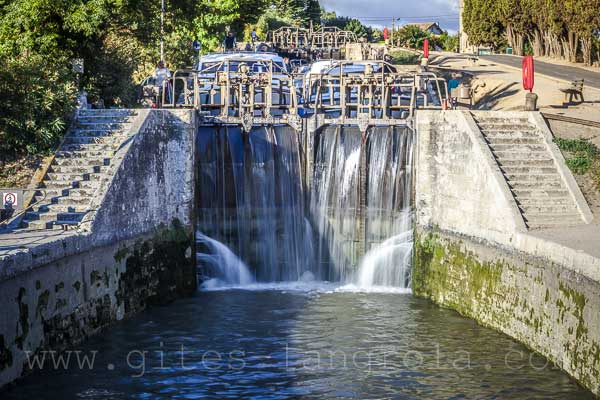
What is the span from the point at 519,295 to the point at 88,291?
30.1 feet

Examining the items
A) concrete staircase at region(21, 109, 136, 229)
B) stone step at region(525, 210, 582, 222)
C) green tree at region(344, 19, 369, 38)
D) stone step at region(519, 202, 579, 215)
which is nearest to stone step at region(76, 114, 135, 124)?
concrete staircase at region(21, 109, 136, 229)

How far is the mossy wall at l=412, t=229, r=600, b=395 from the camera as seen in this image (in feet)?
57.5

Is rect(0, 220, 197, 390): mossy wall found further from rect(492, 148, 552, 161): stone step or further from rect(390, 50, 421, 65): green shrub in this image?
rect(390, 50, 421, 65): green shrub

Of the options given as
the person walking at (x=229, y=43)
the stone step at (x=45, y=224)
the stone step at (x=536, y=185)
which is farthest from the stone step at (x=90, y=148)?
the person walking at (x=229, y=43)

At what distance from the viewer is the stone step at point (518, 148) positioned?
24609 millimetres

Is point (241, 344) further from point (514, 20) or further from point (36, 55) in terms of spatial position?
point (514, 20)

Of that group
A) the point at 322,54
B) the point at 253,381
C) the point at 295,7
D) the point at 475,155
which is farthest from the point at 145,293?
the point at 295,7

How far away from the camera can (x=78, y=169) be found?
23.3 m

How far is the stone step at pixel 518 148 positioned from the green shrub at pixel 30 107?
11.0 m

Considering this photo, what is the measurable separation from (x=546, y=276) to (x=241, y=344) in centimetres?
650

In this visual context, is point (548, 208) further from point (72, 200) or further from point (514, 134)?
point (72, 200)

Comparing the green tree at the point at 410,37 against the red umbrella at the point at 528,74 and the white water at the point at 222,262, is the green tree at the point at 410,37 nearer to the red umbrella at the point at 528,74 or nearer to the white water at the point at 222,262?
the red umbrella at the point at 528,74

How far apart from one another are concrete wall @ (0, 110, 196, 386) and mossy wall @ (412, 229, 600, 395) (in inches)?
256

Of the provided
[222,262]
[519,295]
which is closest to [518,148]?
[519,295]
